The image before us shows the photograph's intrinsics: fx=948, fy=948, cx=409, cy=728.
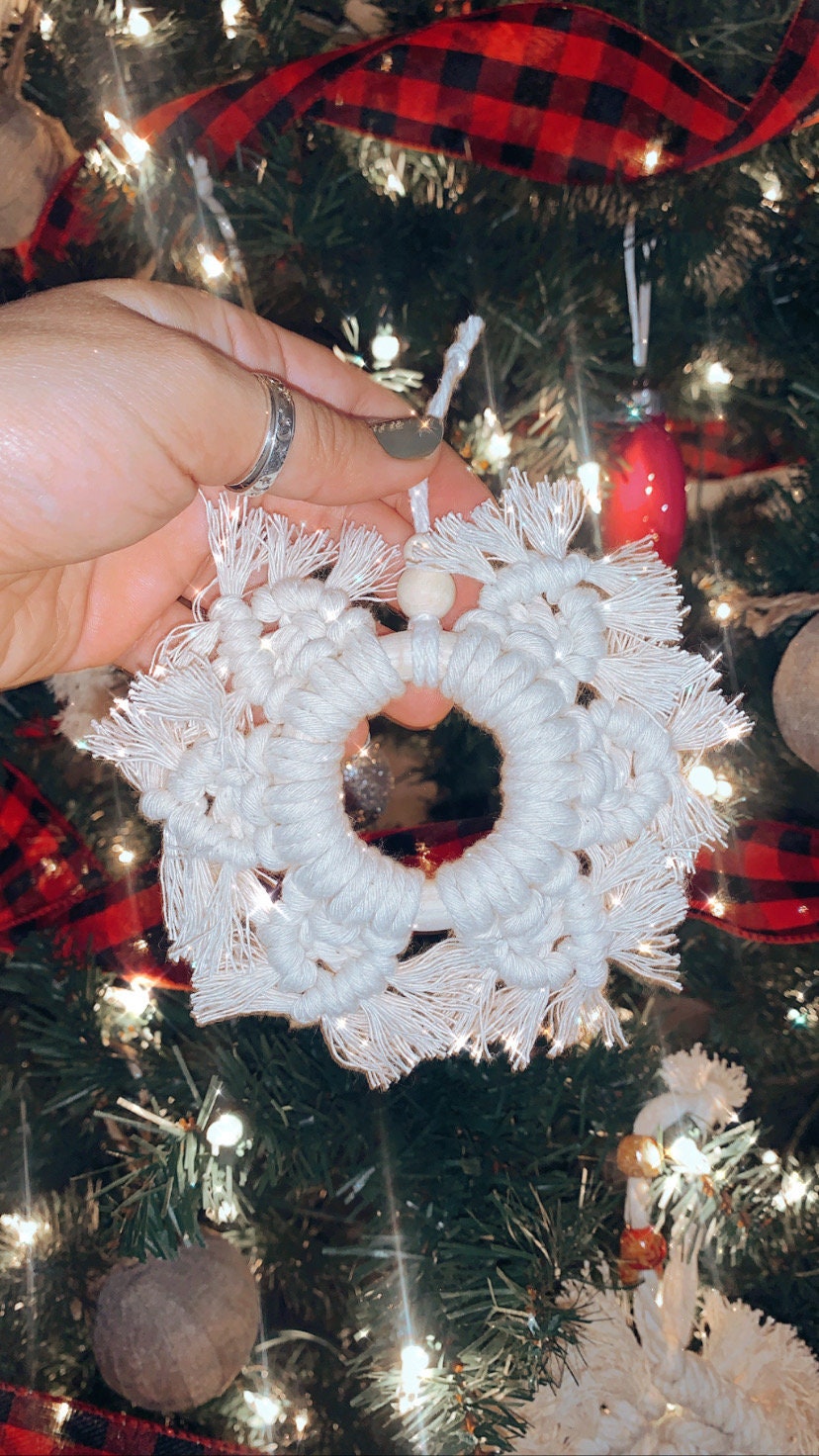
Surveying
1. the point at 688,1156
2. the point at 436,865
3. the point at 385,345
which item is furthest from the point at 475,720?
the point at 688,1156

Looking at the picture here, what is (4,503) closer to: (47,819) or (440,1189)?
(47,819)

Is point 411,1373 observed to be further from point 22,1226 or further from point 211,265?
point 211,265

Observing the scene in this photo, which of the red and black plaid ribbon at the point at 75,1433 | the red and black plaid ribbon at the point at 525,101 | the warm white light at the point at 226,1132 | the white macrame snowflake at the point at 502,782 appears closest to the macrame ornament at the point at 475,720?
the white macrame snowflake at the point at 502,782

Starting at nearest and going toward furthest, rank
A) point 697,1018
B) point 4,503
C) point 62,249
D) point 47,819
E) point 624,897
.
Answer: point 4,503, point 624,897, point 62,249, point 47,819, point 697,1018

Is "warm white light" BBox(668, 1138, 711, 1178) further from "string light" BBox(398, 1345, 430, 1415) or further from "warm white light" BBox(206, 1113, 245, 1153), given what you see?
"warm white light" BBox(206, 1113, 245, 1153)

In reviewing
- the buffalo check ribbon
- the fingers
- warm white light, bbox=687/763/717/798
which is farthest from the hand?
warm white light, bbox=687/763/717/798

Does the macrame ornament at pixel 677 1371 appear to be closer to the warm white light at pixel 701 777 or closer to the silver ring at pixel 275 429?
the warm white light at pixel 701 777

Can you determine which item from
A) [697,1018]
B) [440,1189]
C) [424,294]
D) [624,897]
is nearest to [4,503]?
[424,294]
